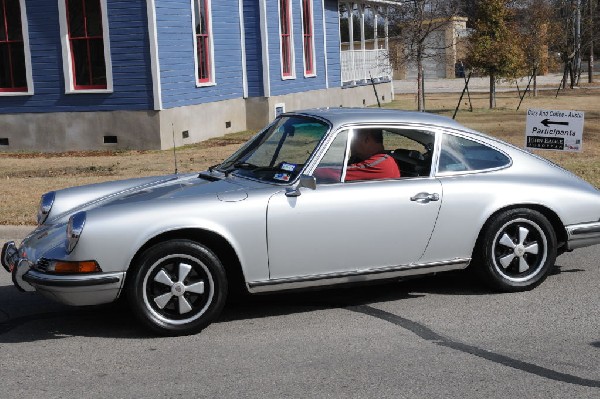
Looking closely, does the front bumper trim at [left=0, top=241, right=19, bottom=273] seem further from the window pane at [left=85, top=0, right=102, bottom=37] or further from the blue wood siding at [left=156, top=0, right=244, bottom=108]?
the window pane at [left=85, top=0, right=102, bottom=37]

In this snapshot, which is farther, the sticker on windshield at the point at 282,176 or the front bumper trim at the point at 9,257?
the sticker on windshield at the point at 282,176

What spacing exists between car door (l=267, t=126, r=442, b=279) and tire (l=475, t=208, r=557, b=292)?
528mm

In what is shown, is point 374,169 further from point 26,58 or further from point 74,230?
point 26,58

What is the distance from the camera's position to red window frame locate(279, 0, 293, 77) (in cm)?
2442

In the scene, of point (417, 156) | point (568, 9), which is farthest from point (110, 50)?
point (568, 9)

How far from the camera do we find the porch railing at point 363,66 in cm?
3050

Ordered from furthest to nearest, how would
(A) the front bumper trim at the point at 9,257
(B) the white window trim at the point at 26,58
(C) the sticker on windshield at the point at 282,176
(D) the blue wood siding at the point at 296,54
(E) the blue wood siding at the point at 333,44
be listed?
(E) the blue wood siding at the point at 333,44 < (D) the blue wood siding at the point at 296,54 < (B) the white window trim at the point at 26,58 < (C) the sticker on windshield at the point at 282,176 < (A) the front bumper trim at the point at 9,257

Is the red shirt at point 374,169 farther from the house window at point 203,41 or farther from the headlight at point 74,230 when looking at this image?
the house window at point 203,41

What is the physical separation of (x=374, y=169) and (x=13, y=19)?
1377 centimetres

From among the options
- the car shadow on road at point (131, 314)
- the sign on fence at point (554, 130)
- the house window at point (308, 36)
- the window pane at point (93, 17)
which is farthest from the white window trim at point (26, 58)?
the car shadow on road at point (131, 314)

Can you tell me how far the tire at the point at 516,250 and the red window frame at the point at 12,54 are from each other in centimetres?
1390

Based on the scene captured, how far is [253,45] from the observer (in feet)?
74.7

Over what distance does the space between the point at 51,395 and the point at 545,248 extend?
12.5ft

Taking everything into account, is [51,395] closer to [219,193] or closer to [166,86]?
[219,193]
